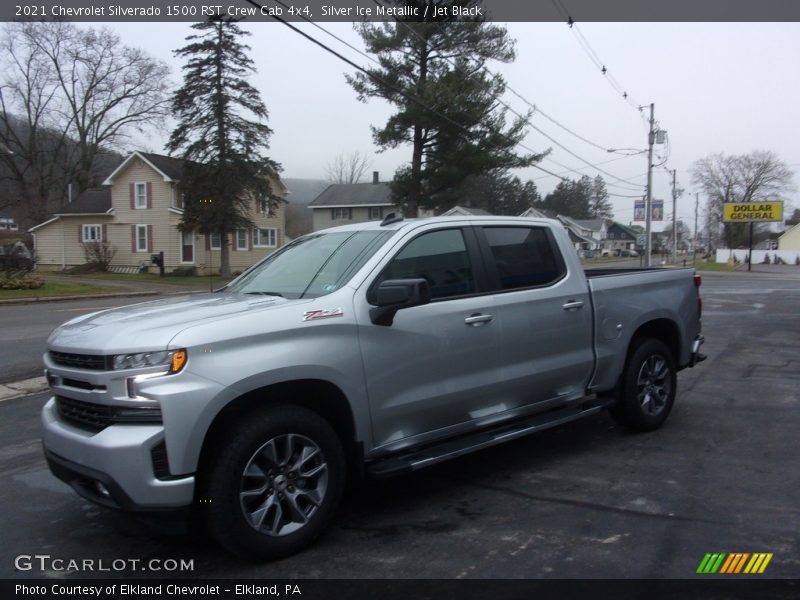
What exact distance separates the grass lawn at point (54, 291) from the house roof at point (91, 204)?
1666cm

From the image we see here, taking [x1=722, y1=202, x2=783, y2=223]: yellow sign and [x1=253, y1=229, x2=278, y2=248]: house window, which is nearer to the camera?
[x1=253, y1=229, x2=278, y2=248]: house window

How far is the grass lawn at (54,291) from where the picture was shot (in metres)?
23.3

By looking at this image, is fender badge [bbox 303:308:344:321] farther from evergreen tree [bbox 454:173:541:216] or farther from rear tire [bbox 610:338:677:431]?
evergreen tree [bbox 454:173:541:216]

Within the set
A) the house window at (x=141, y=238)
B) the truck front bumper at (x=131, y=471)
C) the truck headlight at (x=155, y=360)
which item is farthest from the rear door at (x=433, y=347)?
the house window at (x=141, y=238)

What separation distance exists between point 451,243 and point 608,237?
9135 cm

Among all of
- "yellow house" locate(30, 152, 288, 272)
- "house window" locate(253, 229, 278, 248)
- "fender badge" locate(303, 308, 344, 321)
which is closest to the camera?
"fender badge" locate(303, 308, 344, 321)

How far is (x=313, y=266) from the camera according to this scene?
478cm

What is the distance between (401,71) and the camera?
29812 mm

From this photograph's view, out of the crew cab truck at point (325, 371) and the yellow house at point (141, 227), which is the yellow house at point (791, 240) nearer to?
the yellow house at point (141, 227)

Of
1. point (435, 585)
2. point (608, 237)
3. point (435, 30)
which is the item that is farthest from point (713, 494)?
point (608, 237)

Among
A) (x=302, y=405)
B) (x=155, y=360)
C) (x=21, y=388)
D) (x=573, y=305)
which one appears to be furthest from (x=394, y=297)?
(x=21, y=388)

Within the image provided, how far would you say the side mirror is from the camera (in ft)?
13.2

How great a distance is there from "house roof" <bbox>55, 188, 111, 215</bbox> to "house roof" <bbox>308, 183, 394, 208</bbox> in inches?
792

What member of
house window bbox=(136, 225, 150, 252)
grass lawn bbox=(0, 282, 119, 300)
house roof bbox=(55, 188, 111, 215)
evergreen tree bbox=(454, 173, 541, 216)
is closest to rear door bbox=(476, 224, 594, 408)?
grass lawn bbox=(0, 282, 119, 300)
